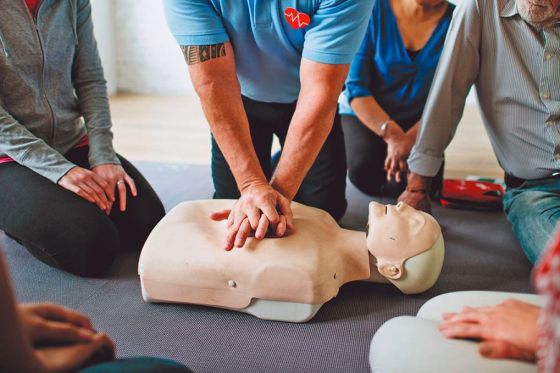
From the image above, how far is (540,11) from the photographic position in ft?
4.88

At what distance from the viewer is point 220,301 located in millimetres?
1331

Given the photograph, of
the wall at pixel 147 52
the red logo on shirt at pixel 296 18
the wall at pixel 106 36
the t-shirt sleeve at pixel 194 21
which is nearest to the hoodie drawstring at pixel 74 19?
the t-shirt sleeve at pixel 194 21

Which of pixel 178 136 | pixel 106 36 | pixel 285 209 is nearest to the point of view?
pixel 285 209

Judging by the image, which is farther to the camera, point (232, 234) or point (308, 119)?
point (308, 119)

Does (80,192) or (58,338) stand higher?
(58,338)

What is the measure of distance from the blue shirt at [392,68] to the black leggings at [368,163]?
0.13 meters

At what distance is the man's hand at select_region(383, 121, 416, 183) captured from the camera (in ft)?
6.65

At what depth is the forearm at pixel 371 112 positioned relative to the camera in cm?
208

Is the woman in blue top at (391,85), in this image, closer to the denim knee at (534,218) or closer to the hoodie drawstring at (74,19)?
the denim knee at (534,218)

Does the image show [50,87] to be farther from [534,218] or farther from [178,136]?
[534,218]

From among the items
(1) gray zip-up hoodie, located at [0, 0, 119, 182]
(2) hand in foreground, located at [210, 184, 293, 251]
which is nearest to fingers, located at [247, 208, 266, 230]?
(2) hand in foreground, located at [210, 184, 293, 251]

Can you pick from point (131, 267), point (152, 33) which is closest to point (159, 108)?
point (152, 33)

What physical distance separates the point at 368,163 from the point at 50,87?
1.23m

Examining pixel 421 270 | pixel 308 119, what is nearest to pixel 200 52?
pixel 308 119
